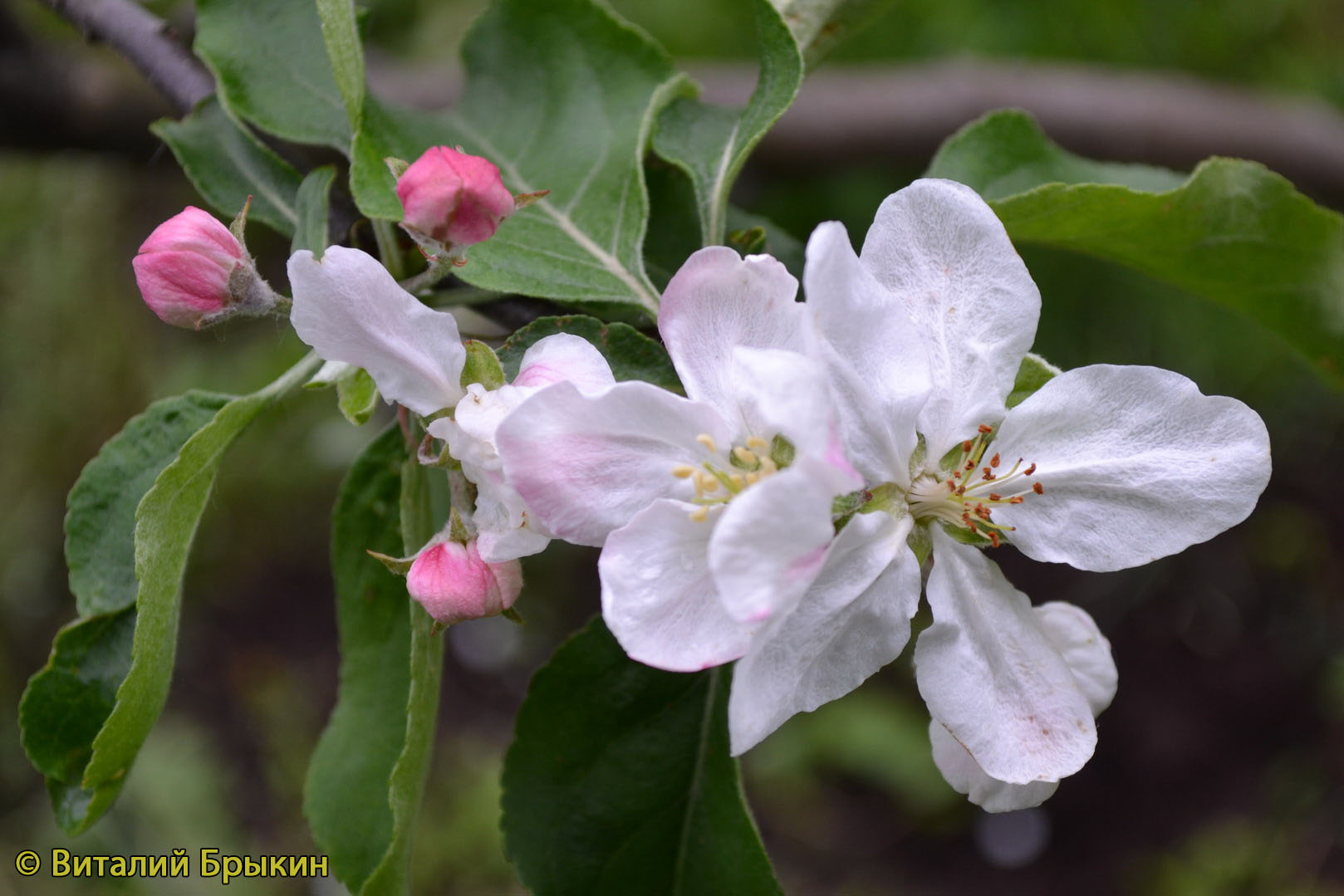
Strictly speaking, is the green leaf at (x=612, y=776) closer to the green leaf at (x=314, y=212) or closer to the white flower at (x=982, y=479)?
the white flower at (x=982, y=479)

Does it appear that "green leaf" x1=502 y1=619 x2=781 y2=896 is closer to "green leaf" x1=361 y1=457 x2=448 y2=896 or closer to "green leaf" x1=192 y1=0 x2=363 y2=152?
"green leaf" x1=361 y1=457 x2=448 y2=896

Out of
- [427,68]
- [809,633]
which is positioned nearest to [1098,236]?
[809,633]

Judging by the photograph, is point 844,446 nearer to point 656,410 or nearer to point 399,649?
point 656,410

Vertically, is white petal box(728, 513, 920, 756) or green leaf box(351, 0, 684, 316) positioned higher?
green leaf box(351, 0, 684, 316)

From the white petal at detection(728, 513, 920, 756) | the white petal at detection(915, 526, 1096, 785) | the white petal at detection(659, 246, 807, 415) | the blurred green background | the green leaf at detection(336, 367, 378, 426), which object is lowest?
the blurred green background

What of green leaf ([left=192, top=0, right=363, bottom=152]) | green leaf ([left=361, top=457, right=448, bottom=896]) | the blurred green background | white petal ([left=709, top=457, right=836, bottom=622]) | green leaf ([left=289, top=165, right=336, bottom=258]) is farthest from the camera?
the blurred green background

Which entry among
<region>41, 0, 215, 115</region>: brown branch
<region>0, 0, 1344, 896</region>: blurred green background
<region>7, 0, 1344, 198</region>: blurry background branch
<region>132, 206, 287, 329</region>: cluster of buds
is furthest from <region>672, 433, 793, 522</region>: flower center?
<region>0, 0, 1344, 896</region>: blurred green background
